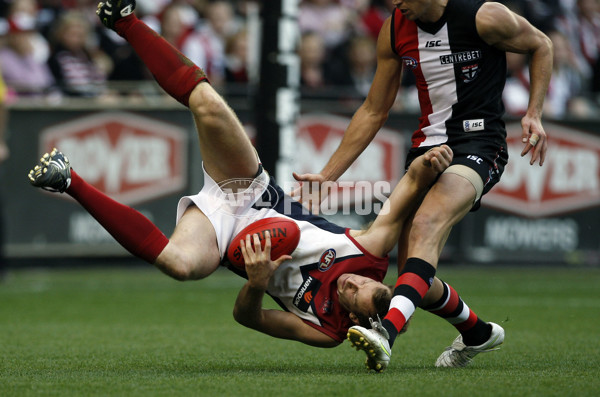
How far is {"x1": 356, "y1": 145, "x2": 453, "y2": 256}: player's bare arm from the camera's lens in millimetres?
5160

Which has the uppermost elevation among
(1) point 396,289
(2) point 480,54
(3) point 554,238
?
(2) point 480,54

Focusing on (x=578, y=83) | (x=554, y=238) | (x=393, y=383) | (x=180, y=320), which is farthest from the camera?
(x=578, y=83)

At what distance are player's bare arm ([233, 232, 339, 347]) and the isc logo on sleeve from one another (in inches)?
50.2

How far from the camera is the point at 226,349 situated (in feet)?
19.7

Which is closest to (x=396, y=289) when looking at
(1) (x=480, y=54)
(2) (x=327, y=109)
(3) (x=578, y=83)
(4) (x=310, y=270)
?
(4) (x=310, y=270)

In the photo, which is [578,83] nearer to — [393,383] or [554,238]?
[554,238]

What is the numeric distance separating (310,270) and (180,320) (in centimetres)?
263

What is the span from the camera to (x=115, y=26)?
5473 mm

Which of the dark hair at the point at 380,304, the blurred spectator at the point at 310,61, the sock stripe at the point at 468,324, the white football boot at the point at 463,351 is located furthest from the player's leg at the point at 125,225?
the blurred spectator at the point at 310,61

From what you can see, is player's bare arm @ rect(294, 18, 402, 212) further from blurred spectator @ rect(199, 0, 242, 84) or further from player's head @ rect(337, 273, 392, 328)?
blurred spectator @ rect(199, 0, 242, 84)

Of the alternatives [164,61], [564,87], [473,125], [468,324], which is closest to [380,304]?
[468,324]

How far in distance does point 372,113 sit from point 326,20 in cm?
812

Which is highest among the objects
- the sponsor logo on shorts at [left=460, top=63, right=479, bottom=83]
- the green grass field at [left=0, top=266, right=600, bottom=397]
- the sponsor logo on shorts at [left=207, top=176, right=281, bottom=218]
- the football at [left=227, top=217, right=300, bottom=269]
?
the sponsor logo on shorts at [left=460, top=63, right=479, bottom=83]

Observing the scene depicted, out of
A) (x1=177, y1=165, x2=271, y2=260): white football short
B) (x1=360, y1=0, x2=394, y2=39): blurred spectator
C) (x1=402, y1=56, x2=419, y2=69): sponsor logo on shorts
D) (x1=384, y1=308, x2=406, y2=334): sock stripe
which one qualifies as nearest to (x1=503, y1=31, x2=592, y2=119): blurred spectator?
(x1=360, y1=0, x2=394, y2=39): blurred spectator
